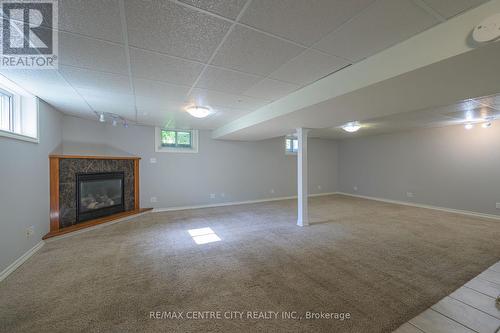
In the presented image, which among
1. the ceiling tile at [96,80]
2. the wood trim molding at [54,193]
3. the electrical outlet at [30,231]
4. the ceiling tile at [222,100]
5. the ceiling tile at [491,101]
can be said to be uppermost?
the ceiling tile at [222,100]

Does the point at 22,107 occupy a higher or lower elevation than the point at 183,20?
lower

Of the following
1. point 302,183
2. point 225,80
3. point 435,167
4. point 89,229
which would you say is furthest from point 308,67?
point 435,167

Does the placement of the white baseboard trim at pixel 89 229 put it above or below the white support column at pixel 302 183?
below

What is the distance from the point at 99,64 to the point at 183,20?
4.18ft

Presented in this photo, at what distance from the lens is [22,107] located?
9.60ft

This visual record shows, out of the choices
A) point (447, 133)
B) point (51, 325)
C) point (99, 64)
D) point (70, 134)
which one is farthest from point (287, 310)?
point (447, 133)

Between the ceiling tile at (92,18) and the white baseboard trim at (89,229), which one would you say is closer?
the ceiling tile at (92,18)

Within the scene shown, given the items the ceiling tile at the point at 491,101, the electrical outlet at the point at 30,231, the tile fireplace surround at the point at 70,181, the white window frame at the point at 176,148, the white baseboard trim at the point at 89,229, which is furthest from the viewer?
the white window frame at the point at 176,148

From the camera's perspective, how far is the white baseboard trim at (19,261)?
2.25 metres

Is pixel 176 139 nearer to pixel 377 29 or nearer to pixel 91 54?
pixel 91 54

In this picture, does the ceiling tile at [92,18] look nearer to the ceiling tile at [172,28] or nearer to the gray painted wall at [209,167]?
the ceiling tile at [172,28]

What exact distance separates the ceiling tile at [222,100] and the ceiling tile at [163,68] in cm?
40

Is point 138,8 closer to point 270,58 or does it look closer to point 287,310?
point 270,58

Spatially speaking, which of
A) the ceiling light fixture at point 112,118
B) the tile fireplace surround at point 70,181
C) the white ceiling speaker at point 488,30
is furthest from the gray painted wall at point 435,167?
the tile fireplace surround at point 70,181
